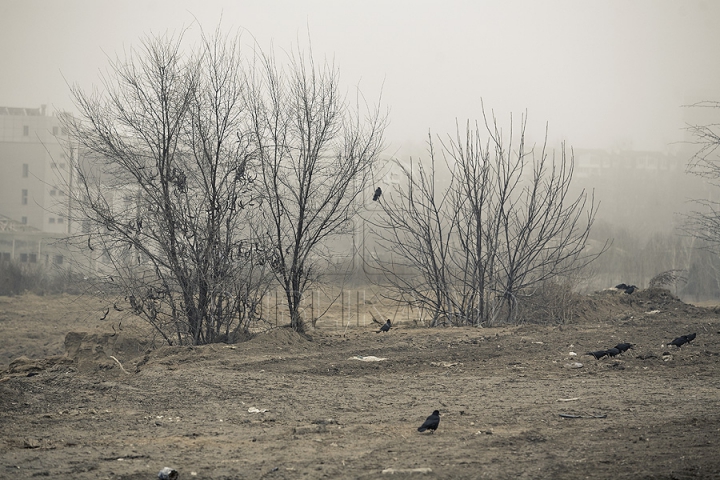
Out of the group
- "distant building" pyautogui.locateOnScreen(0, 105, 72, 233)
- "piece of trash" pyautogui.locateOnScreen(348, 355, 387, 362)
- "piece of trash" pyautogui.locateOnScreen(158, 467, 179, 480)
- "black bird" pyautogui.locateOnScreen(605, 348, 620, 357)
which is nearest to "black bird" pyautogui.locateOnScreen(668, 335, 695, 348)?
"black bird" pyautogui.locateOnScreen(605, 348, 620, 357)

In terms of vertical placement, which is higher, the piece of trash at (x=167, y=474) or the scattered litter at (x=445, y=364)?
the scattered litter at (x=445, y=364)

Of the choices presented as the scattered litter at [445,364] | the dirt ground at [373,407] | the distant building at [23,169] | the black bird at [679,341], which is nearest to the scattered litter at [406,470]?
the dirt ground at [373,407]

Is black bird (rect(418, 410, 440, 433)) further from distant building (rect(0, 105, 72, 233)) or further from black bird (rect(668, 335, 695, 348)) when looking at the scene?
distant building (rect(0, 105, 72, 233))

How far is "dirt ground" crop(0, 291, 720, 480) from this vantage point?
4777mm

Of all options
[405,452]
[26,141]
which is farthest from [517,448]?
[26,141]

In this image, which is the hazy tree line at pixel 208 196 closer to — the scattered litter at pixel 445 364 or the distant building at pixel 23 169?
the scattered litter at pixel 445 364

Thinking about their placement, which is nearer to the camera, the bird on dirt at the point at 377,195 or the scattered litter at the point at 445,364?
the scattered litter at the point at 445,364

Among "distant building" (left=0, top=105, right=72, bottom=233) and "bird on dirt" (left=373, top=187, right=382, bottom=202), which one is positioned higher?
"distant building" (left=0, top=105, right=72, bottom=233)

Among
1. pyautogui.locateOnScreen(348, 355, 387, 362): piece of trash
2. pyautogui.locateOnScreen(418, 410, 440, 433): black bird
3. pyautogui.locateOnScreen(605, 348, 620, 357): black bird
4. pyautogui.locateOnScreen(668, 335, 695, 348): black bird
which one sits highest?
pyautogui.locateOnScreen(668, 335, 695, 348): black bird

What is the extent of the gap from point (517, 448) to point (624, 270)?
37.1 m

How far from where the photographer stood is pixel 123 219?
11938 mm

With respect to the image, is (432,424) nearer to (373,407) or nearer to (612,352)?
(373,407)

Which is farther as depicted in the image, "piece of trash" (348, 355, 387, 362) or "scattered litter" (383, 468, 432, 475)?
"piece of trash" (348, 355, 387, 362)

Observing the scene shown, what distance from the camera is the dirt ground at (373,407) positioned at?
15.7 ft
